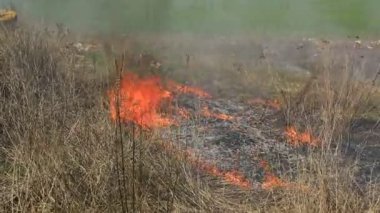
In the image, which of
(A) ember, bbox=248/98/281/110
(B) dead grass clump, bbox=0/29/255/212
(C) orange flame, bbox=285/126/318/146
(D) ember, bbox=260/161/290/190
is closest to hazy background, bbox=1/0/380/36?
(A) ember, bbox=248/98/281/110

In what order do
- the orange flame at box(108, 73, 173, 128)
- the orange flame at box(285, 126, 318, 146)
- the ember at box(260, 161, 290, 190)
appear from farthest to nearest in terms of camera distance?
the orange flame at box(108, 73, 173, 128)
the orange flame at box(285, 126, 318, 146)
the ember at box(260, 161, 290, 190)

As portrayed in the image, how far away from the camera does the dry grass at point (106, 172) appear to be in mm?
4184

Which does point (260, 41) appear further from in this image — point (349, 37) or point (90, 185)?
point (90, 185)

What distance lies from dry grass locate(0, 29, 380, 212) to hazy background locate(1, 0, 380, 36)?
6913mm

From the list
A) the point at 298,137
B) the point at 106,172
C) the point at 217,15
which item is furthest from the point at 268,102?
the point at 217,15

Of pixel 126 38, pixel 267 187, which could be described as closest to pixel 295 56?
pixel 126 38

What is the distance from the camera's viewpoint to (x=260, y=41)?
452 inches

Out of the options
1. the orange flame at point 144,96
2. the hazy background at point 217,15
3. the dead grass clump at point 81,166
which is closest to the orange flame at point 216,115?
the orange flame at point 144,96

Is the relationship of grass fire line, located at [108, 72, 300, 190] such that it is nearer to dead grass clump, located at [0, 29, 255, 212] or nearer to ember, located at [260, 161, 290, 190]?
ember, located at [260, 161, 290, 190]

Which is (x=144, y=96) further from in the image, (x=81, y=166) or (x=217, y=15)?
(x=217, y=15)

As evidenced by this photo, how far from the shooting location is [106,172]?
438 cm

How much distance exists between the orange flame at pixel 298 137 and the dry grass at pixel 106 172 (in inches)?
17.2

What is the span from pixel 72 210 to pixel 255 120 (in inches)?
150

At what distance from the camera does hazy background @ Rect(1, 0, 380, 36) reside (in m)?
12.4
